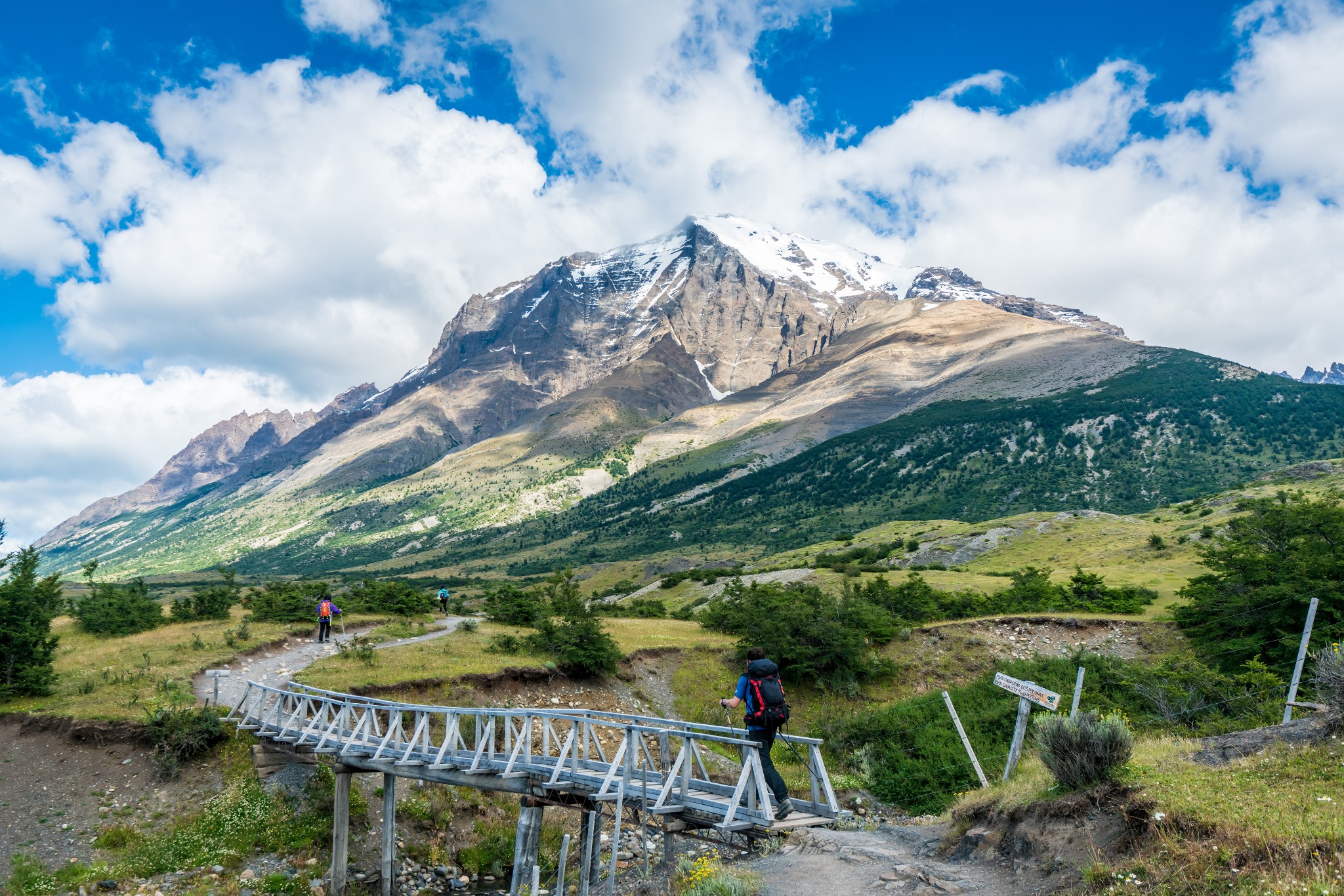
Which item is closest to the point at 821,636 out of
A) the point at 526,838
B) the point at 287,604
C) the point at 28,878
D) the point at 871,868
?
the point at 526,838

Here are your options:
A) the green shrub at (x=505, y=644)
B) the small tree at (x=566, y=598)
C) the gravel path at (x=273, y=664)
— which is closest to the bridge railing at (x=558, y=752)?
the gravel path at (x=273, y=664)

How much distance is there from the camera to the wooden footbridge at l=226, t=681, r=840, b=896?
12.3 meters

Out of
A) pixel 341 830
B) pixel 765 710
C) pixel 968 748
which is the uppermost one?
pixel 765 710

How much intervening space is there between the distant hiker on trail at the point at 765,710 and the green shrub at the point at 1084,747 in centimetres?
397

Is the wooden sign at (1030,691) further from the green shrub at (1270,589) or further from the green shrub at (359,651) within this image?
the green shrub at (359,651)

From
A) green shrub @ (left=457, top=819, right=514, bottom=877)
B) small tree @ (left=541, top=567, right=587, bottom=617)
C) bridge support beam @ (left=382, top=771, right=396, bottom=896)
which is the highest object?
small tree @ (left=541, top=567, right=587, bottom=617)

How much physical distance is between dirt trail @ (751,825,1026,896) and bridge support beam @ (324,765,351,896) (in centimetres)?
1255

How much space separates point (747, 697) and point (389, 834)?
477 inches

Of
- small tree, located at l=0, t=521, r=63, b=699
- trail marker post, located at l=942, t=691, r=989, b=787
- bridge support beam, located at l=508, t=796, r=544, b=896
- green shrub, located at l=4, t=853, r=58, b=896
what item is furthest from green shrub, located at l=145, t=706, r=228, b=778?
trail marker post, located at l=942, t=691, r=989, b=787

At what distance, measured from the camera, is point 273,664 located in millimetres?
28656

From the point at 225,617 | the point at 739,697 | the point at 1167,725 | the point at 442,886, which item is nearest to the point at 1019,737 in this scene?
the point at 739,697

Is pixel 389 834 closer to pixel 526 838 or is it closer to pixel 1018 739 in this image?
pixel 526 838

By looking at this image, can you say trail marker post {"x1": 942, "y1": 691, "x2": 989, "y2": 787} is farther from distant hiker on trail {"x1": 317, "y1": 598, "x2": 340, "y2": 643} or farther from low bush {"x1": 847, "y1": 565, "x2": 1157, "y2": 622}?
distant hiker on trail {"x1": 317, "y1": 598, "x2": 340, "y2": 643}

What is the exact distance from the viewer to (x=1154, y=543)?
169ft
